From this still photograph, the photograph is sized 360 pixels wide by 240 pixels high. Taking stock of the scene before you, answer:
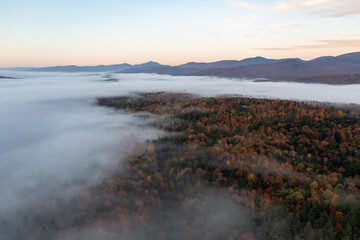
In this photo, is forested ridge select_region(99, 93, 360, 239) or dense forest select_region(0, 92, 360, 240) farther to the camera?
dense forest select_region(0, 92, 360, 240)

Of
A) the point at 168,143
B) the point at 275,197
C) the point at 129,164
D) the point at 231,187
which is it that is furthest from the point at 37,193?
the point at 275,197

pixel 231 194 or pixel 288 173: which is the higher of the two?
pixel 288 173

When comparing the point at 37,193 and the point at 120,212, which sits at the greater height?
the point at 120,212

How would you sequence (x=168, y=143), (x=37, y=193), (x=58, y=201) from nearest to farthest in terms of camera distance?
(x=58, y=201) < (x=37, y=193) < (x=168, y=143)

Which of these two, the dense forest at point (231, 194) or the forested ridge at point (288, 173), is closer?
the forested ridge at point (288, 173)

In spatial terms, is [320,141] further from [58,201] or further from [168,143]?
[58,201]

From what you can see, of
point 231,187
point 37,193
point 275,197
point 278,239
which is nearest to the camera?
point 278,239

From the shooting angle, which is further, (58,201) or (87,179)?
(87,179)

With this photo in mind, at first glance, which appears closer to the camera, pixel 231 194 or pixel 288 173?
pixel 231 194
